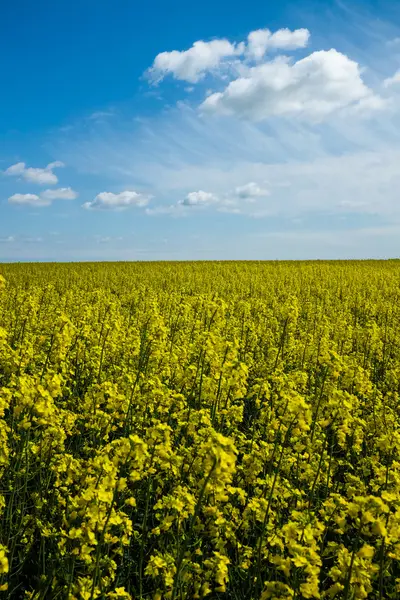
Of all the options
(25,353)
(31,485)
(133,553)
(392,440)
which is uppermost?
(25,353)

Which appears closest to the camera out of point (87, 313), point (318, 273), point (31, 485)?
point (31, 485)

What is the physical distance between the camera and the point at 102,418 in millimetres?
4441

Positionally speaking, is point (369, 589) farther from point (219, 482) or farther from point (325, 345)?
point (325, 345)

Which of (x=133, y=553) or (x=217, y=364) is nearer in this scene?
(x=133, y=553)

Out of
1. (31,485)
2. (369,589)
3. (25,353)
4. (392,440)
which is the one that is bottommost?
(31,485)

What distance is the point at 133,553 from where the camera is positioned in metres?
4.32

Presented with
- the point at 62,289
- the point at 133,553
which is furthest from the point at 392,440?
the point at 62,289

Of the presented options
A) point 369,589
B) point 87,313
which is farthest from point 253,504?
point 87,313

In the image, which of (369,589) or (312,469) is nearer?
(369,589)

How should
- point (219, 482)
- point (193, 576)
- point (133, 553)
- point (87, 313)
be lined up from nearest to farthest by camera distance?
point (219, 482), point (193, 576), point (133, 553), point (87, 313)

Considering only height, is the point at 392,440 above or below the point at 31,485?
above

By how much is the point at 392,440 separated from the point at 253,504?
1.43m

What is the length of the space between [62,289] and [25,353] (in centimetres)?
1587

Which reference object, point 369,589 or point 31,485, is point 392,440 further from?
point 31,485
